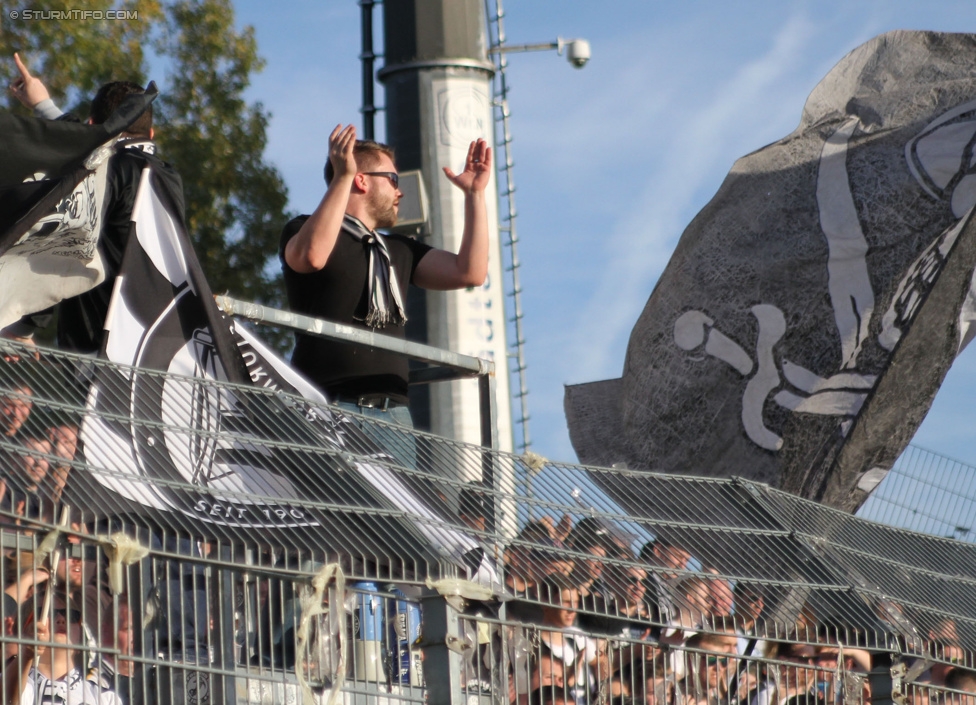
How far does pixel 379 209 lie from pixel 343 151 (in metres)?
0.57

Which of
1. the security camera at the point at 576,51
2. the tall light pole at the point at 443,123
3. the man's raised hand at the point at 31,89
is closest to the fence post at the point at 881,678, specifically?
the man's raised hand at the point at 31,89

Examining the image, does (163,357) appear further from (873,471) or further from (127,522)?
(873,471)

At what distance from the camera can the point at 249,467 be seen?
384 cm

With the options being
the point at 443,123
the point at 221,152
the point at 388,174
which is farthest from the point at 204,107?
the point at 388,174

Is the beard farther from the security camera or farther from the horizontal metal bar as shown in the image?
the security camera

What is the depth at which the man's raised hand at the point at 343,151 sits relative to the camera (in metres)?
5.19

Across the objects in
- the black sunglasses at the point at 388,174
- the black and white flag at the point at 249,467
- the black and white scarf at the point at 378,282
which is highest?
the black sunglasses at the point at 388,174

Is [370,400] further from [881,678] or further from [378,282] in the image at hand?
[881,678]

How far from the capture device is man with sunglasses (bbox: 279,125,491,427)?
5.26m

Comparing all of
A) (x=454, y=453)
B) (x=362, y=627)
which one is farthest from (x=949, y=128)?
(x=362, y=627)

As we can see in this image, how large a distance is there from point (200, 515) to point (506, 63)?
9.59 m

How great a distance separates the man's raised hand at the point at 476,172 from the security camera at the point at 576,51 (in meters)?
8.27

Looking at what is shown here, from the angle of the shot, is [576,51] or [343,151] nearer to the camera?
[343,151]

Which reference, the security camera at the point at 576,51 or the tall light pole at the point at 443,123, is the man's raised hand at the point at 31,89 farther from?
the security camera at the point at 576,51
